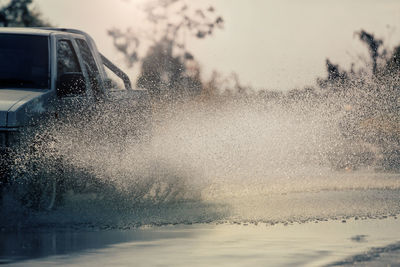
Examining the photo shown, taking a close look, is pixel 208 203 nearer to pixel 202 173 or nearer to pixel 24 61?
pixel 202 173

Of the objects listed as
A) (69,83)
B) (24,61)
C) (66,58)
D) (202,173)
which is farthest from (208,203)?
(24,61)

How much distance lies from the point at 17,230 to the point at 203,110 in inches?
412

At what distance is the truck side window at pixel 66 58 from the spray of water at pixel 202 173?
732mm

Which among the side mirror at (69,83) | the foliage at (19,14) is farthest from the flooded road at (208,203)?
the foliage at (19,14)

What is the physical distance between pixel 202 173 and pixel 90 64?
2147 mm

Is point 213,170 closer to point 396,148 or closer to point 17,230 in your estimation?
point 17,230

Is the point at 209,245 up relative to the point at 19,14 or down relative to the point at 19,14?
down

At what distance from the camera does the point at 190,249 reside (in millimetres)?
10422

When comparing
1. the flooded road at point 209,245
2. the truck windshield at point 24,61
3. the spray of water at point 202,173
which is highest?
the truck windshield at point 24,61

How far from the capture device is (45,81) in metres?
14.2

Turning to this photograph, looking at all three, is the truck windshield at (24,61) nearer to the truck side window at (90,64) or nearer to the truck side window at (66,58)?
the truck side window at (66,58)

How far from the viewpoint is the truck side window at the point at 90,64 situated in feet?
50.7

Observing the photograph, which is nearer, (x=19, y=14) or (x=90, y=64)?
(x=90, y=64)

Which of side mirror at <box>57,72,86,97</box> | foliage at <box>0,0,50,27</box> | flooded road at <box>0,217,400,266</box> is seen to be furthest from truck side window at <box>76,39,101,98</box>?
foliage at <box>0,0,50,27</box>
